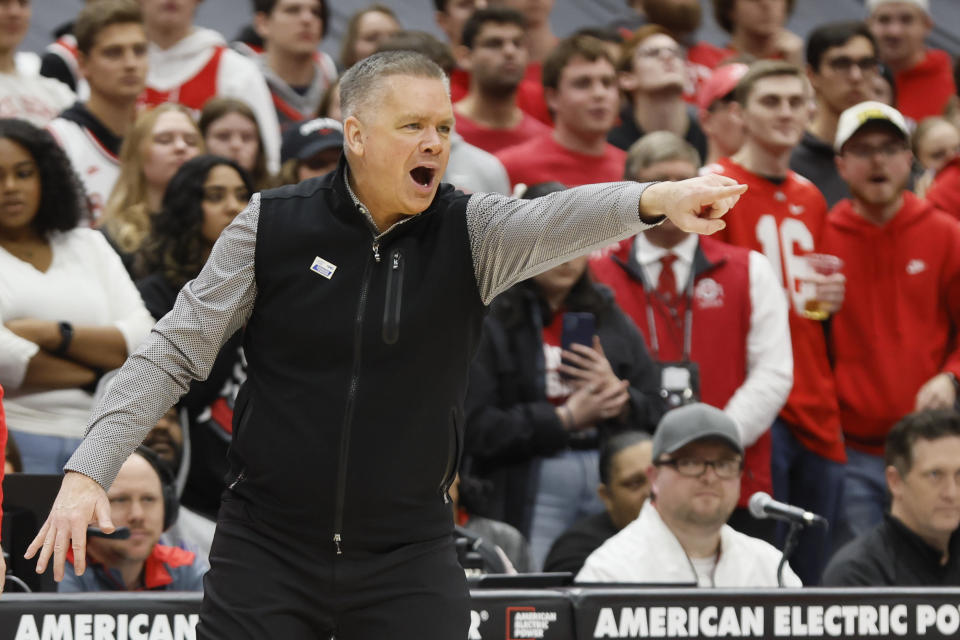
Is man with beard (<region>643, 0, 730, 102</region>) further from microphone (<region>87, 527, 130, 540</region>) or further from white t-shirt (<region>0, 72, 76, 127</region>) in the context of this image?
microphone (<region>87, 527, 130, 540</region>)

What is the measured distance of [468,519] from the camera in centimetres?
564

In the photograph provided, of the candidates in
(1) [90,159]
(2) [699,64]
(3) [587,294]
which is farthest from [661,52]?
(1) [90,159]

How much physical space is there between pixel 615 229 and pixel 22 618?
1.72m

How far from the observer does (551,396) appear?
5934 millimetres

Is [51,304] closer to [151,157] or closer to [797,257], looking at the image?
[151,157]

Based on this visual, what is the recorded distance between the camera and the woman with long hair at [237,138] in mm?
6754

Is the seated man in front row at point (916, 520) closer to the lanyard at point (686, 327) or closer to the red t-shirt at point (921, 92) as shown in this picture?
the lanyard at point (686, 327)

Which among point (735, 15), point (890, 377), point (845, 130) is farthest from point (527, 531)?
point (735, 15)

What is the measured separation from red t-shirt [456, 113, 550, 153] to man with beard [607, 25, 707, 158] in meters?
0.53

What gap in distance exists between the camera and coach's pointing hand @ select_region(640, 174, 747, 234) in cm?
284

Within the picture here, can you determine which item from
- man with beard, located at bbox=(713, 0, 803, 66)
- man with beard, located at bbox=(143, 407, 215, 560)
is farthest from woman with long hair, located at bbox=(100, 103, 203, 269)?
man with beard, located at bbox=(713, 0, 803, 66)

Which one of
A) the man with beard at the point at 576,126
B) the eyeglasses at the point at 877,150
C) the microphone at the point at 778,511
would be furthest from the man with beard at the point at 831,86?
the microphone at the point at 778,511

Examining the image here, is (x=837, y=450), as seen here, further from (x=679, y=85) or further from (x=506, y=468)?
(x=679, y=85)

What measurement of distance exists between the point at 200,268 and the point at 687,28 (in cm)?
401
